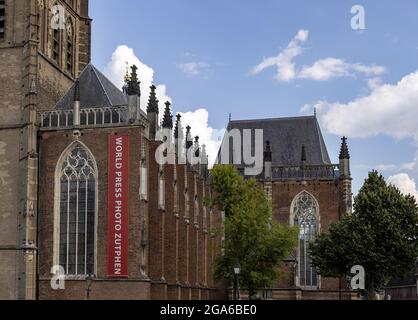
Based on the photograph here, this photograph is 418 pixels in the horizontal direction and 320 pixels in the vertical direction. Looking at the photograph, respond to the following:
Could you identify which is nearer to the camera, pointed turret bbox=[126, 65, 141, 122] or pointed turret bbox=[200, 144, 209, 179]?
pointed turret bbox=[126, 65, 141, 122]

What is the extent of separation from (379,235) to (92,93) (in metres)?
21.0

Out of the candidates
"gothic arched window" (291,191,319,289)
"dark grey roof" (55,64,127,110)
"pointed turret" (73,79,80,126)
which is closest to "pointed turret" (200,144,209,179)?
"gothic arched window" (291,191,319,289)

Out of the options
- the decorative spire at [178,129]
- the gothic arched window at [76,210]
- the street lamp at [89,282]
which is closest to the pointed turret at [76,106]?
the gothic arched window at [76,210]

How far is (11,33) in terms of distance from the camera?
4094 cm

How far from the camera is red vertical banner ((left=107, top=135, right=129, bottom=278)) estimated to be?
36062 mm

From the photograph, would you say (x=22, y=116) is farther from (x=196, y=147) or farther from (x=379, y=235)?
(x=379, y=235)

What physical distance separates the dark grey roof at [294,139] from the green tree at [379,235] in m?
18.2

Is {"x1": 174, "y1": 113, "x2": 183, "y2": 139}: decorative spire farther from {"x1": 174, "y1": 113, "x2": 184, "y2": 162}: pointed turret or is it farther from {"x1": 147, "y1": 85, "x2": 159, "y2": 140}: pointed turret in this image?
{"x1": 147, "y1": 85, "x2": 159, "y2": 140}: pointed turret

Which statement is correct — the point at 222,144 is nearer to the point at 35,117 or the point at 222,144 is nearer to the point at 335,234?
the point at 335,234

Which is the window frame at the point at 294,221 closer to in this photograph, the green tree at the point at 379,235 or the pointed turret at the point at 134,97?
the green tree at the point at 379,235

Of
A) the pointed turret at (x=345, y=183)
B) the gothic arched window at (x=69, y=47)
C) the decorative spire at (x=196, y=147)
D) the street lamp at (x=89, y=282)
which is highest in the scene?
the gothic arched window at (x=69, y=47)

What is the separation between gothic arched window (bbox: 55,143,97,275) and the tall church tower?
156cm

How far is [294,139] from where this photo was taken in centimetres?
6688

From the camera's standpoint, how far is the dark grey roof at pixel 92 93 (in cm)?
4006
